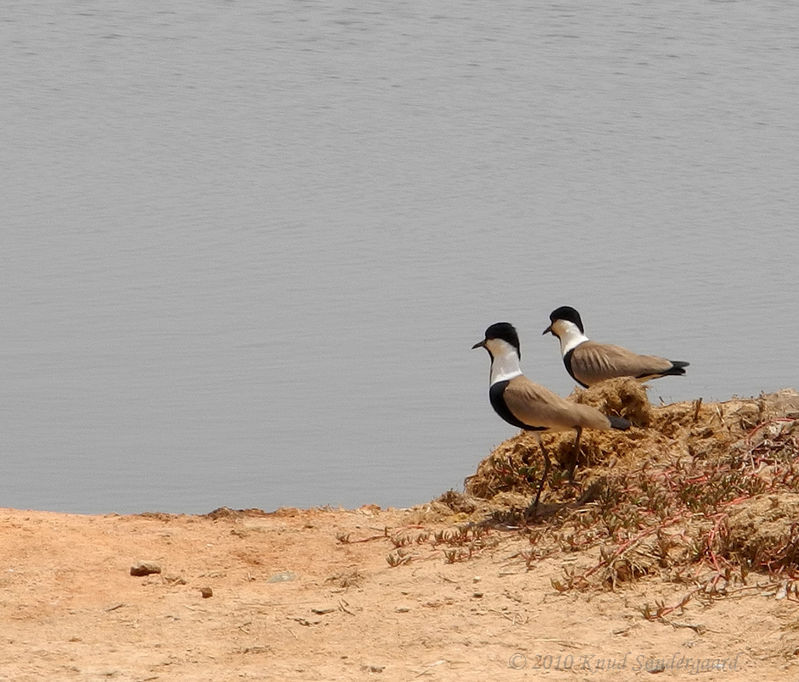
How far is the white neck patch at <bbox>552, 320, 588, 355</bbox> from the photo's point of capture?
13.9 m

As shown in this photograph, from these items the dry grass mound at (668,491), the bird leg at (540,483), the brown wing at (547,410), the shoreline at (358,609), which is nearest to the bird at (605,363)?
the dry grass mound at (668,491)

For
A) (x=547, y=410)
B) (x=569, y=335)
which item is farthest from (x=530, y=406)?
(x=569, y=335)

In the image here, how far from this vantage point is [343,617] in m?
9.48

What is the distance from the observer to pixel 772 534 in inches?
380

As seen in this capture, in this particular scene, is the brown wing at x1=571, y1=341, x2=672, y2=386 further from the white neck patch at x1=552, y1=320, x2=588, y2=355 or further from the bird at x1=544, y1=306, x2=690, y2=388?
the white neck patch at x1=552, y1=320, x2=588, y2=355

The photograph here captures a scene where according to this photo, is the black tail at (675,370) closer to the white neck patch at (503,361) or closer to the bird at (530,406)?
the bird at (530,406)

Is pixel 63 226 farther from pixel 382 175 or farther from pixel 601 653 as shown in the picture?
pixel 601 653

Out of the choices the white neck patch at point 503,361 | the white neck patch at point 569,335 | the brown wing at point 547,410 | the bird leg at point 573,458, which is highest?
the white neck patch at point 569,335

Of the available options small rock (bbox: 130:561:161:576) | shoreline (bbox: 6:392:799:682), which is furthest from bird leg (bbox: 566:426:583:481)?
small rock (bbox: 130:561:161:576)

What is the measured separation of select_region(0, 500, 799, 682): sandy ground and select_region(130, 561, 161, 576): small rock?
0.05 meters

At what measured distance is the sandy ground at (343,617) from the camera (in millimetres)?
8625

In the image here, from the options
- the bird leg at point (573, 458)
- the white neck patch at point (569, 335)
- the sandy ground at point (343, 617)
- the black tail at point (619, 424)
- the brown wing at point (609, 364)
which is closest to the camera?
the sandy ground at point (343, 617)

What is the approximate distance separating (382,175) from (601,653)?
2029 centimetres

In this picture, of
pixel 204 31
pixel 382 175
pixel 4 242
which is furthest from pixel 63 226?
pixel 204 31
